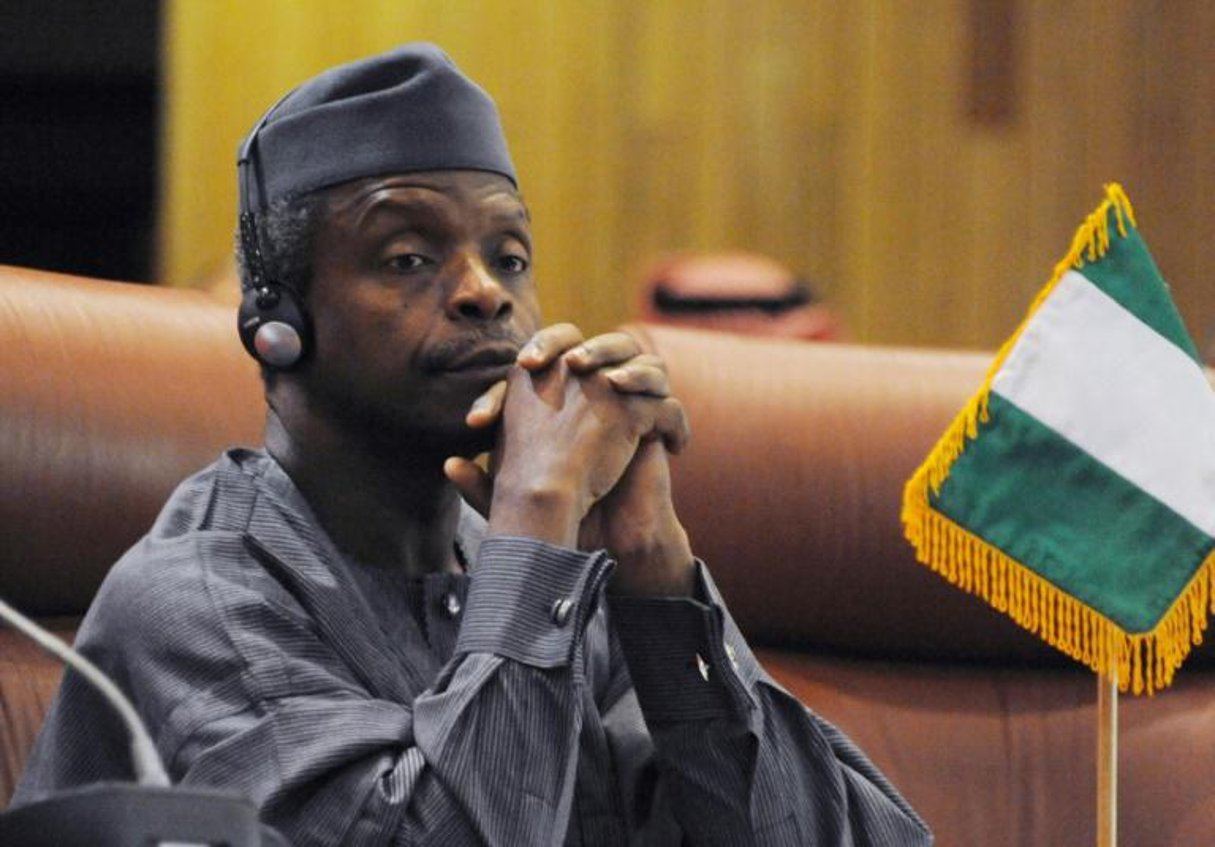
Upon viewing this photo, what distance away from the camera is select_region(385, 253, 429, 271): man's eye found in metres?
1.43

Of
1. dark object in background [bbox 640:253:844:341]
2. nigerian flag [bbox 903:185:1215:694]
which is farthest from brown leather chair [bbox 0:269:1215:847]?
dark object in background [bbox 640:253:844:341]

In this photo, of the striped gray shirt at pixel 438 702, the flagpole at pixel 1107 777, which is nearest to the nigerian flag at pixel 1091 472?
the flagpole at pixel 1107 777

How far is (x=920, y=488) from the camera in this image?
1854 millimetres

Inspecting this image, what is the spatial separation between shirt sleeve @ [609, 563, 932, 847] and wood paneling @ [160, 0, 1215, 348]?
2.41m

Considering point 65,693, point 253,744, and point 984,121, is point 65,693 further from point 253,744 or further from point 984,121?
point 984,121

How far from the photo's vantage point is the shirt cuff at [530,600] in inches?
50.8

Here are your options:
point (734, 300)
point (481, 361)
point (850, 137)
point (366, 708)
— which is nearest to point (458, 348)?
point (481, 361)

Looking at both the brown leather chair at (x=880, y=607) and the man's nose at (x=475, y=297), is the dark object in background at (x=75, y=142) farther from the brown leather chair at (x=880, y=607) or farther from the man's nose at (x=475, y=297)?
the man's nose at (x=475, y=297)

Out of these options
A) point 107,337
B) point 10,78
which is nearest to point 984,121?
point 10,78

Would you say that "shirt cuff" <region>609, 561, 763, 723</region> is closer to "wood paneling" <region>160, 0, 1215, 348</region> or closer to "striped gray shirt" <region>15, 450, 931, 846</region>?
"striped gray shirt" <region>15, 450, 931, 846</region>

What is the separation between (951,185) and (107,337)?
7.76 feet

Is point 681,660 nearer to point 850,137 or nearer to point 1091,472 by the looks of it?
point 1091,472

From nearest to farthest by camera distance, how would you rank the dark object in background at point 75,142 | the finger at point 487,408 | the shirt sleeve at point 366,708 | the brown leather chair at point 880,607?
the shirt sleeve at point 366,708 → the finger at point 487,408 → the brown leather chair at point 880,607 → the dark object in background at point 75,142

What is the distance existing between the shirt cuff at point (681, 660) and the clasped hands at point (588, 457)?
2cm
